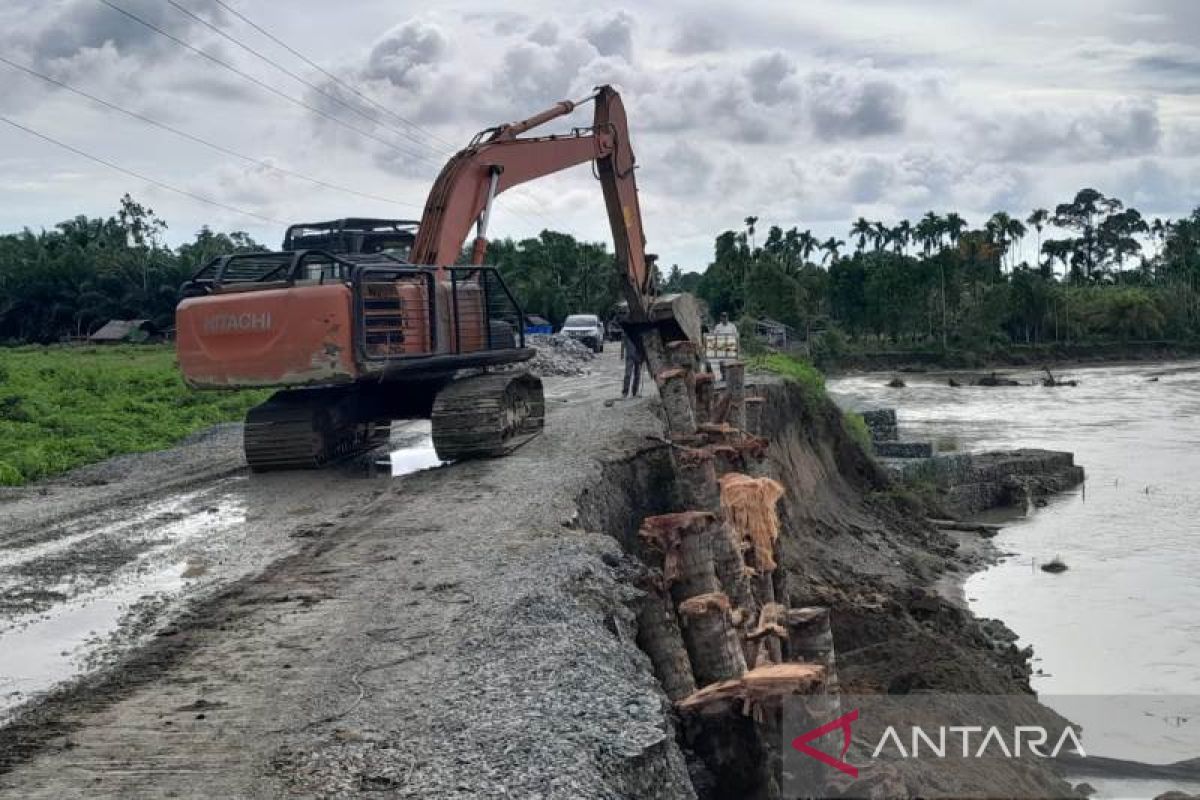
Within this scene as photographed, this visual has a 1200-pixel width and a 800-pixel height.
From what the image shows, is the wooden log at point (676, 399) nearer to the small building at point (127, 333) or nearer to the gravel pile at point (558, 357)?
the gravel pile at point (558, 357)

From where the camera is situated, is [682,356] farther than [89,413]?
No

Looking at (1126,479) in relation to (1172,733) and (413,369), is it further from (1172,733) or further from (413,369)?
(413,369)

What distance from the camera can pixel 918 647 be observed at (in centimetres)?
1352

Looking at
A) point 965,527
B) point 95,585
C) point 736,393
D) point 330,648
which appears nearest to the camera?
point 330,648

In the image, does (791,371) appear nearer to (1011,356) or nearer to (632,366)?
(632,366)

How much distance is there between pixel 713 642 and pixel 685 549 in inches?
33.9

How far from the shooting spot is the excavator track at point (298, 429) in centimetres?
1411

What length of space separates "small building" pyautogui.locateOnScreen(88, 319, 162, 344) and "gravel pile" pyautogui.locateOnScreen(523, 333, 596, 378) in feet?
96.6

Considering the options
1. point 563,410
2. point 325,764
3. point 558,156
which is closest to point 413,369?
point 558,156

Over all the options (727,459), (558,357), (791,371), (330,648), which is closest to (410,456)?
(727,459)

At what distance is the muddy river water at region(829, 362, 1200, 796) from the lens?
14953 mm

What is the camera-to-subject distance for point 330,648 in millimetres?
7148

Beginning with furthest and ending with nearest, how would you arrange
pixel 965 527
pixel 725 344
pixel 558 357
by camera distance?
pixel 558 357, pixel 725 344, pixel 965 527

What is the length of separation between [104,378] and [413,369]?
1554cm
